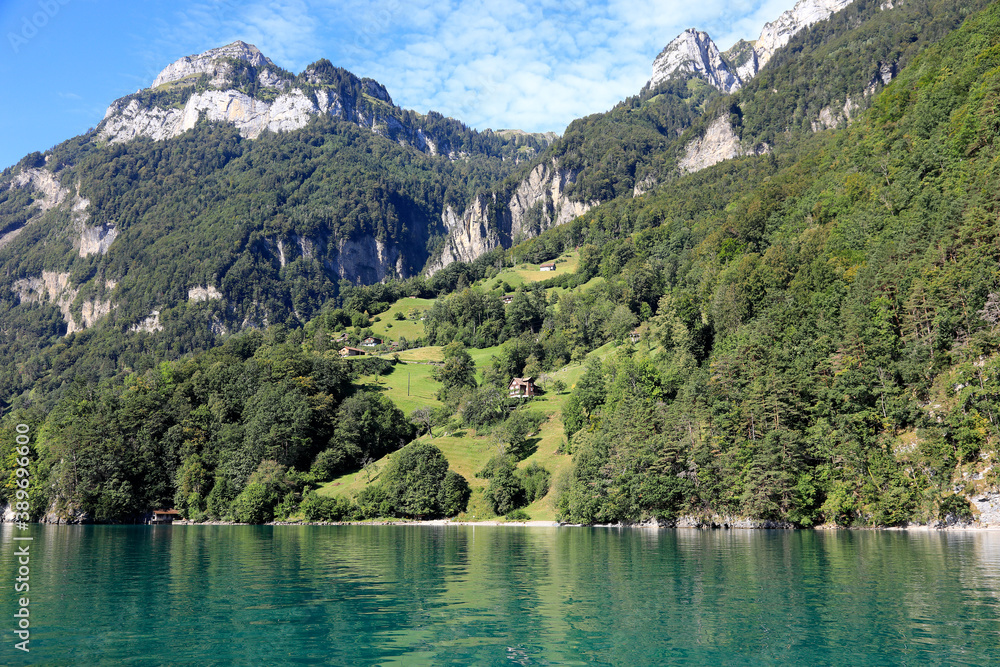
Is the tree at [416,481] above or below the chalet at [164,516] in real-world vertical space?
above

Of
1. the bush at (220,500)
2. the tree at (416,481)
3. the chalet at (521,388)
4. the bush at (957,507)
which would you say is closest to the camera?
the bush at (957,507)

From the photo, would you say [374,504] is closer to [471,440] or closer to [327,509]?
[327,509]

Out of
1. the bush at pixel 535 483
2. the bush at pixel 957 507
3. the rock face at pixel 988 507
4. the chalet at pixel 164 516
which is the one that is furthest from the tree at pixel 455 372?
the rock face at pixel 988 507

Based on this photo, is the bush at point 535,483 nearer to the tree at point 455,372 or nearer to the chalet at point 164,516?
the tree at point 455,372

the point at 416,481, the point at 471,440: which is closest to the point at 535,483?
the point at 416,481

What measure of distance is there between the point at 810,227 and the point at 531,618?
101168 millimetres

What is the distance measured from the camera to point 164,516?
110 meters

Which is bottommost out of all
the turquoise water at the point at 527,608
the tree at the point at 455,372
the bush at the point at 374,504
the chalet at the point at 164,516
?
the chalet at the point at 164,516

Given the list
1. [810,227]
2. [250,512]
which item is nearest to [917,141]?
[810,227]

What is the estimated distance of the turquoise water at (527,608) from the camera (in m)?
18.1

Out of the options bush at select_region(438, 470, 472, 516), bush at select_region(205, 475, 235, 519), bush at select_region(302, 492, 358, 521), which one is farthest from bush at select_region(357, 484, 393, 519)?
bush at select_region(205, 475, 235, 519)

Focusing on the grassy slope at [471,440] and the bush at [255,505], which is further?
the bush at [255,505]

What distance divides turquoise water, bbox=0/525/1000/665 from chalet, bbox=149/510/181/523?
7116cm

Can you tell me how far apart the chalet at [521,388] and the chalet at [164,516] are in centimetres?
6500
